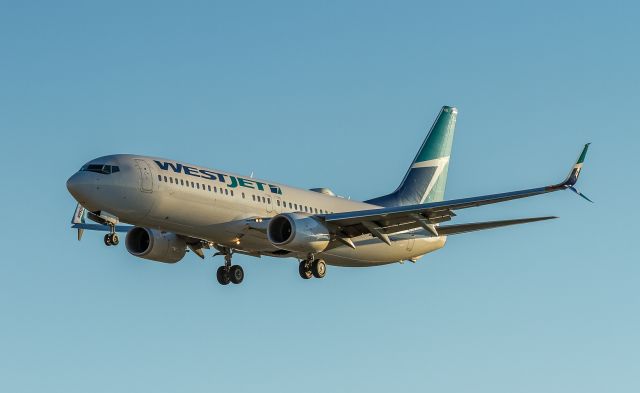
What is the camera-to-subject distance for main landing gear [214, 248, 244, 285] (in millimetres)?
65625

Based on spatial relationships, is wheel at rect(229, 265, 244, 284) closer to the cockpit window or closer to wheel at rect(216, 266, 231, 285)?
wheel at rect(216, 266, 231, 285)

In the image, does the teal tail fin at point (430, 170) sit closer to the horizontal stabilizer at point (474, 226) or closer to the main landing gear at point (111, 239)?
the horizontal stabilizer at point (474, 226)

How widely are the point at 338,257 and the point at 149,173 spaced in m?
11.9

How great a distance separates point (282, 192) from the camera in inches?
2473

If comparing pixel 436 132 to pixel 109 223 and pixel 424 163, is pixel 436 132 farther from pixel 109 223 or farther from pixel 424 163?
pixel 109 223

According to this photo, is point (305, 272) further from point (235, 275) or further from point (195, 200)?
point (195, 200)

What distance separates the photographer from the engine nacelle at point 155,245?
64.1 m

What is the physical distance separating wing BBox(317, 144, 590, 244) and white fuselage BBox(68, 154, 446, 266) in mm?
1940

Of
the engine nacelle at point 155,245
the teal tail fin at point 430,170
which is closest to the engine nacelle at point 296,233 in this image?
the engine nacelle at point 155,245

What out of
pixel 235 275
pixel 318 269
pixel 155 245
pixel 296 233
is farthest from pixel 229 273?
pixel 296 233

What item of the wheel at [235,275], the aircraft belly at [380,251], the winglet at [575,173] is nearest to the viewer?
the winglet at [575,173]

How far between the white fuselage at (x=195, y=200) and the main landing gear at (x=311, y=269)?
727 mm

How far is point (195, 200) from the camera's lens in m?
58.1

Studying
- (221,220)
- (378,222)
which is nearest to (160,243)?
(221,220)
